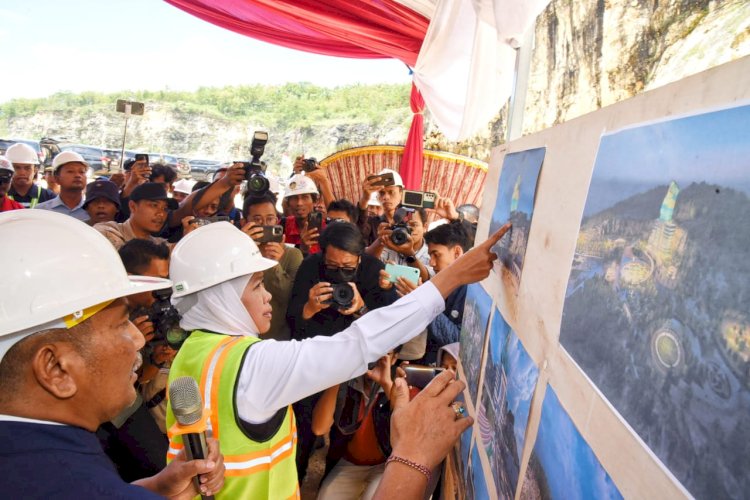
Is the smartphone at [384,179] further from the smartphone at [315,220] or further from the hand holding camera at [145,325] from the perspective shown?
the hand holding camera at [145,325]

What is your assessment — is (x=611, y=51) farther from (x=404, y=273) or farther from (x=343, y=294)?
(x=343, y=294)

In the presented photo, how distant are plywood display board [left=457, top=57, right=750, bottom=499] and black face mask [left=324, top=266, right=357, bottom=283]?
160 centimetres

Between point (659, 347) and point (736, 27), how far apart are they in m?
3.30

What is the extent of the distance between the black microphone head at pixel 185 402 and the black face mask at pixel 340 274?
56.4 inches

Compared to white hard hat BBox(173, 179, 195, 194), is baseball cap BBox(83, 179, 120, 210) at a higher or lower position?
higher

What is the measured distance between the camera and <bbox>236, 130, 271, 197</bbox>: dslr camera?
331cm

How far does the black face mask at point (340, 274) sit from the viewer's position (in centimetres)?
259

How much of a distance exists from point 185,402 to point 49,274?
41 centimetres

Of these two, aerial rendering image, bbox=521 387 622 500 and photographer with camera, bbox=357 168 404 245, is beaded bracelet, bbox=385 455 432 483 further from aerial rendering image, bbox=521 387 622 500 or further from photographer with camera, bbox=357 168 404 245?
photographer with camera, bbox=357 168 404 245

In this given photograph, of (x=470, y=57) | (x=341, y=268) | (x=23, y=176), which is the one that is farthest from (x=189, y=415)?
(x=23, y=176)

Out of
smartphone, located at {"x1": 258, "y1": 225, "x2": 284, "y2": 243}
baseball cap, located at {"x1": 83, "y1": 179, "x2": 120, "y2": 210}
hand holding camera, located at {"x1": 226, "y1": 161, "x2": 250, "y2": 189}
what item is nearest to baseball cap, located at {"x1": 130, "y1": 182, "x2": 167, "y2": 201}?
hand holding camera, located at {"x1": 226, "y1": 161, "x2": 250, "y2": 189}

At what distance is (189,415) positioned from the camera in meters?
1.17

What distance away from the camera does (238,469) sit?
4.76 ft

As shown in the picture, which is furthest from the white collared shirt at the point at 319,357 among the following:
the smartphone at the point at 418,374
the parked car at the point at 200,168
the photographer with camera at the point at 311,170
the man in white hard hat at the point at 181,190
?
the parked car at the point at 200,168
